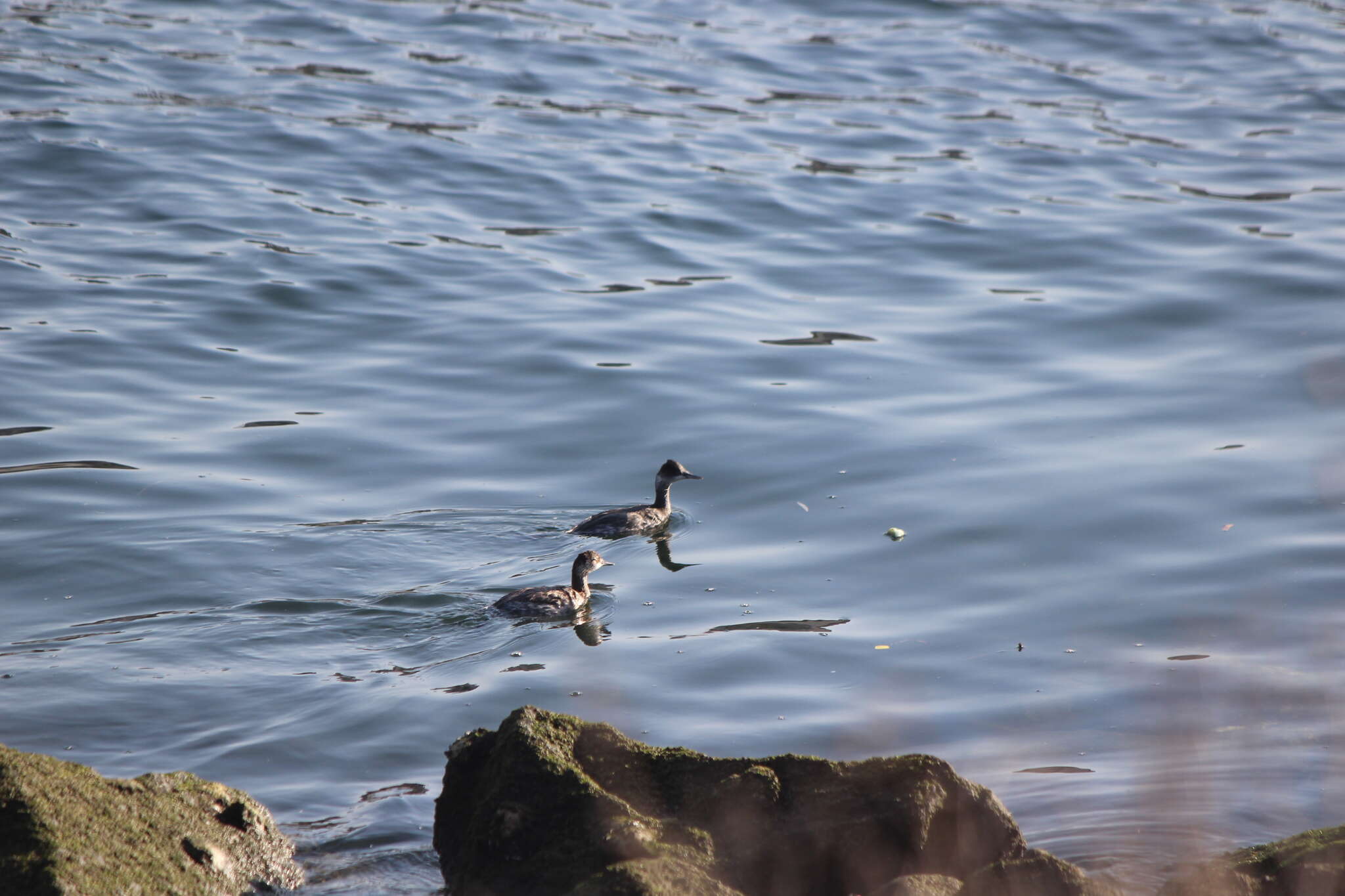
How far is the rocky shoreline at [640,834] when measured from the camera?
4.69 metres

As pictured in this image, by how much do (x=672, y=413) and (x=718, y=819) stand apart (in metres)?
7.89

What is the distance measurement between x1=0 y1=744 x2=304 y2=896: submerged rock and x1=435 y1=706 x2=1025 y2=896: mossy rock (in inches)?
31.6

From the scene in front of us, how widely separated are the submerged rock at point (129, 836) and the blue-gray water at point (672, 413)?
1.36 feet

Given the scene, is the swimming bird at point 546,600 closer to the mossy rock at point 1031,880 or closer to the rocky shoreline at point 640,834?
the rocky shoreline at point 640,834

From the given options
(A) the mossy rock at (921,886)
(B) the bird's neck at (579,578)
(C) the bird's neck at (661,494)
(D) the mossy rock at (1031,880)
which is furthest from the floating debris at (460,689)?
(D) the mossy rock at (1031,880)

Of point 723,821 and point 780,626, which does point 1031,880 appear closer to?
point 723,821

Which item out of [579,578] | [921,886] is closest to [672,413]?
[579,578]

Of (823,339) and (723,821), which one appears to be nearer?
(723,821)

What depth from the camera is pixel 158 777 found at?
5.41 metres

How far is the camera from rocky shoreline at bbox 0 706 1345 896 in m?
4.69

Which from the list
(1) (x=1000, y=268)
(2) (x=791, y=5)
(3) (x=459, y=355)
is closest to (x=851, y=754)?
(3) (x=459, y=355)

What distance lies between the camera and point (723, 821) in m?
5.09

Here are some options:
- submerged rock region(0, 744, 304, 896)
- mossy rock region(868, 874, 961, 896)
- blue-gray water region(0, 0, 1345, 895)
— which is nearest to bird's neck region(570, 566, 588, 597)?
blue-gray water region(0, 0, 1345, 895)

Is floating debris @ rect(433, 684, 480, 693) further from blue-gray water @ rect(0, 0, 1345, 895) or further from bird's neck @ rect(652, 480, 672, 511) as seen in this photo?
bird's neck @ rect(652, 480, 672, 511)
